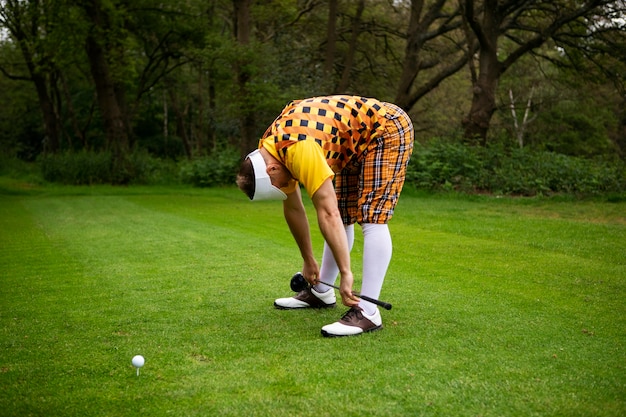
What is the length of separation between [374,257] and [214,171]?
17.4 meters

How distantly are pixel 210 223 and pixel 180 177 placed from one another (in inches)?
466

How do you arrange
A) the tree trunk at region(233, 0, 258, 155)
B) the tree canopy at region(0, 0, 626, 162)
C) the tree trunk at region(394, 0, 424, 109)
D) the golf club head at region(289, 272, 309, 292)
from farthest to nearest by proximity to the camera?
1. the tree trunk at region(394, 0, 424, 109)
2. the tree trunk at region(233, 0, 258, 155)
3. the tree canopy at region(0, 0, 626, 162)
4. the golf club head at region(289, 272, 309, 292)

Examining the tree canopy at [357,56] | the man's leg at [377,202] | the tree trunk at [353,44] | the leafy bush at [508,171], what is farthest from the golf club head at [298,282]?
the tree trunk at [353,44]

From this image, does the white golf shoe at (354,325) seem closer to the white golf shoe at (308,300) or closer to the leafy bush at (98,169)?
the white golf shoe at (308,300)

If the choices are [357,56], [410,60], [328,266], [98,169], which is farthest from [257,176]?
[357,56]

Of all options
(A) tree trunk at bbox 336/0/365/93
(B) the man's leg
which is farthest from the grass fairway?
(A) tree trunk at bbox 336/0/365/93

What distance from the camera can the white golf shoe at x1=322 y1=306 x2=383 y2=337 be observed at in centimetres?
387

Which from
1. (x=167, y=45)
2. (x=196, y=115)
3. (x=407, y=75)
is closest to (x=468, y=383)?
(x=407, y=75)

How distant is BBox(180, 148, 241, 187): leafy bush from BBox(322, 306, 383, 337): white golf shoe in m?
16.9

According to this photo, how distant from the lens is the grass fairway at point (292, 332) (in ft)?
9.43

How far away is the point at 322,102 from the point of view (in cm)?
390

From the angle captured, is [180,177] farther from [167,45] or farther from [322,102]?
[322,102]

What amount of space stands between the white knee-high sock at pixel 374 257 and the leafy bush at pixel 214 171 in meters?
16.8

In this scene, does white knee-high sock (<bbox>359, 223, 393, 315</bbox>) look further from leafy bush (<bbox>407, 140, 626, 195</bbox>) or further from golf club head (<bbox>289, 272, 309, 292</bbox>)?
leafy bush (<bbox>407, 140, 626, 195</bbox>)
